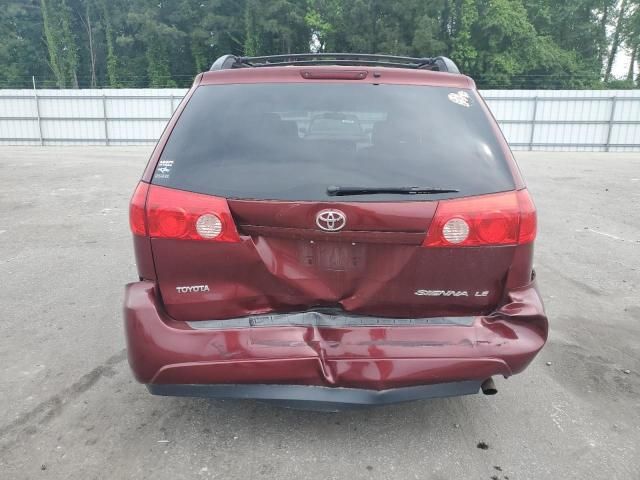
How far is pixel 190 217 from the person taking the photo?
229 centimetres

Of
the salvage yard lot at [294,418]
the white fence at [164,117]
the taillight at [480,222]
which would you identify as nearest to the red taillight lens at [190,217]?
the taillight at [480,222]

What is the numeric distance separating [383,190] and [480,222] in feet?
1.45

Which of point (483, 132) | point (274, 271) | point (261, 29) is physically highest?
point (261, 29)

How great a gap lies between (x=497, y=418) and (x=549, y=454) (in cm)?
36

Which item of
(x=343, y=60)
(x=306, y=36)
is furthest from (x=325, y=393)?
(x=306, y=36)

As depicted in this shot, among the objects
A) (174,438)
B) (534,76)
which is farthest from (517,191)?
(534,76)

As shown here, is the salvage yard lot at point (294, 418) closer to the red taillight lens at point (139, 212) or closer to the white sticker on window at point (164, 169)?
the red taillight lens at point (139, 212)

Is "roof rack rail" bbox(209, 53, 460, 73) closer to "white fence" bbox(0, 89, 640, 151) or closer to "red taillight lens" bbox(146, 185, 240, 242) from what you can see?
"red taillight lens" bbox(146, 185, 240, 242)

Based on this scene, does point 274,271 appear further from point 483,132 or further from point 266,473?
point 483,132

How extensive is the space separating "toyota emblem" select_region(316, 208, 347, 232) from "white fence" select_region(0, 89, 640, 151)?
76.2 feet

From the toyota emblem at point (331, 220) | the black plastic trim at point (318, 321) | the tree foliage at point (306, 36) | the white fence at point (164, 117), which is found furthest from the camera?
the tree foliage at point (306, 36)

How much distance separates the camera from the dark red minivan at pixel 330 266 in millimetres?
2268

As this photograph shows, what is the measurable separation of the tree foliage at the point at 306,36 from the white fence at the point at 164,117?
57.4ft

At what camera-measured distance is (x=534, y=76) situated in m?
Answer: 42.2
